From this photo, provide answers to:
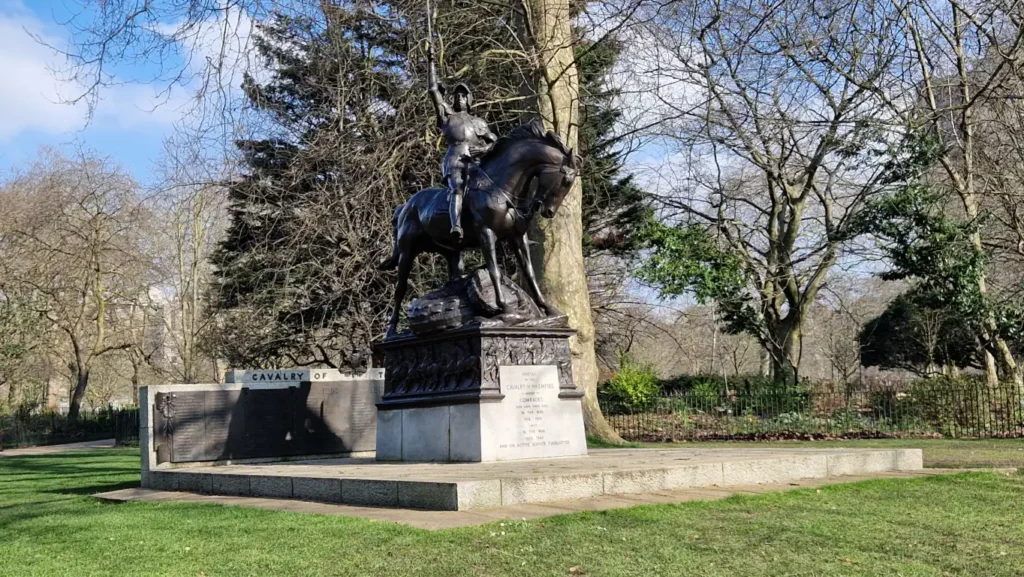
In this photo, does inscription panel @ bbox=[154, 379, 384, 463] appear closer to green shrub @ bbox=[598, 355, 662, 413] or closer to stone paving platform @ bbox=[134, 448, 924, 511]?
stone paving platform @ bbox=[134, 448, 924, 511]

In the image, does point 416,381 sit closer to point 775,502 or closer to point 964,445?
point 775,502

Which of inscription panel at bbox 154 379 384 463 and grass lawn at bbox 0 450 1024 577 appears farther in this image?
inscription panel at bbox 154 379 384 463

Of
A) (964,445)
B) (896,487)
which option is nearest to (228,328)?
(964,445)

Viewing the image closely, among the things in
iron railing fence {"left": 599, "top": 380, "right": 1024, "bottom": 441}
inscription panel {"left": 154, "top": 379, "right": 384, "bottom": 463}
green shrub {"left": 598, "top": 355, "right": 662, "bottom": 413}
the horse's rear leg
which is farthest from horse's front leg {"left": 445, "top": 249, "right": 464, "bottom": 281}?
green shrub {"left": 598, "top": 355, "right": 662, "bottom": 413}

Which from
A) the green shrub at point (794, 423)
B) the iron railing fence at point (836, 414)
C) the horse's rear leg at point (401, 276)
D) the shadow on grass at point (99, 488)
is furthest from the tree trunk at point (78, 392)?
the horse's rear leg at point (401, 276)

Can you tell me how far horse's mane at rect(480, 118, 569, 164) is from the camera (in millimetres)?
12180

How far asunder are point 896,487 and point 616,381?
1969 cm

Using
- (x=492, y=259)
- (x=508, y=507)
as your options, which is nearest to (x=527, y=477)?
(x=508, y=507)

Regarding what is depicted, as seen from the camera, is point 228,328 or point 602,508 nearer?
point 602,508

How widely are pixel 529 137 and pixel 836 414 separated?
15343 mm

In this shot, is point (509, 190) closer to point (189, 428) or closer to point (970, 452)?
point (189, 428)

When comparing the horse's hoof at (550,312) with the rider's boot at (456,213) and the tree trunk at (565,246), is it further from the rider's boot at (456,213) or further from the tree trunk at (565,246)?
the tree trunk at (565,246)

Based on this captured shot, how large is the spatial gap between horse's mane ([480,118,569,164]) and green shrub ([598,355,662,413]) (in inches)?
582

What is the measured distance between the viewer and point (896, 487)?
964 centimetres
